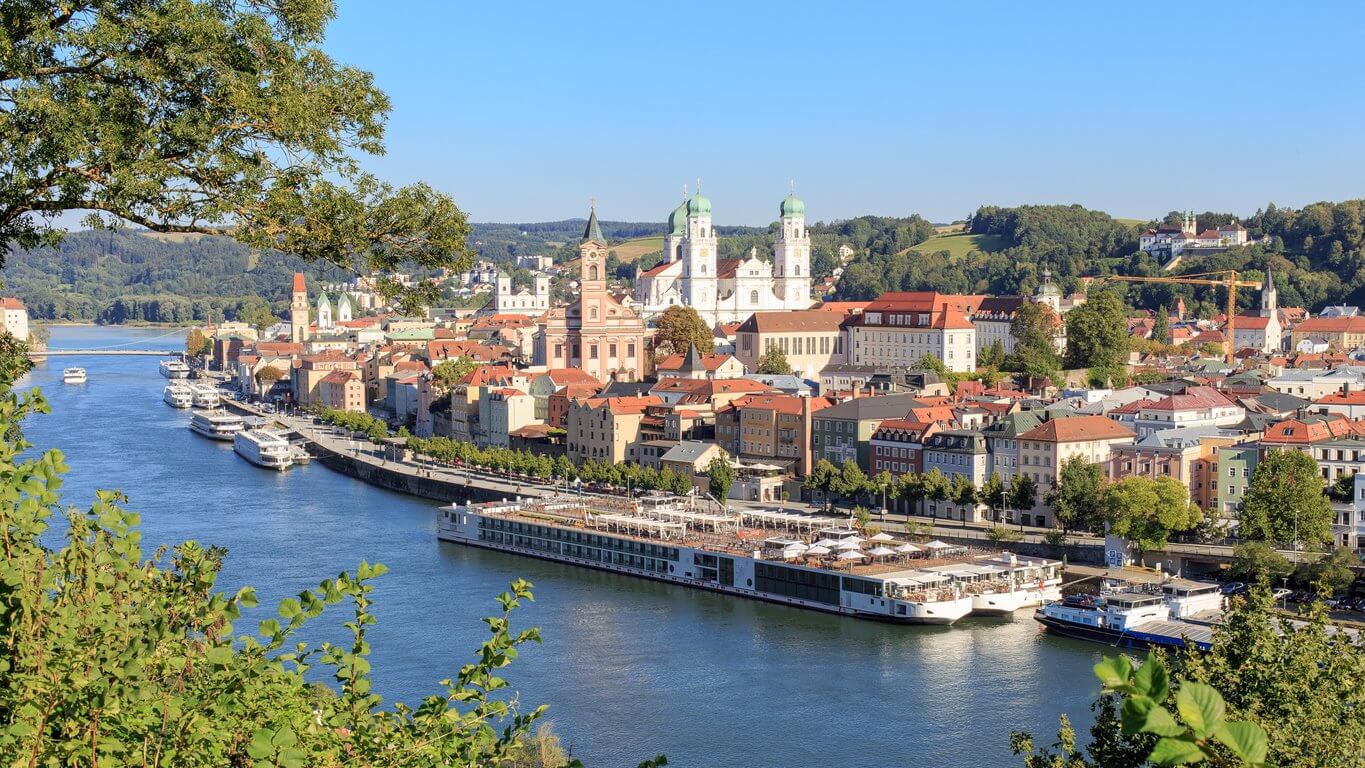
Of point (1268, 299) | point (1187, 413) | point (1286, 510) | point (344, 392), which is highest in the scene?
point (1268, 299)

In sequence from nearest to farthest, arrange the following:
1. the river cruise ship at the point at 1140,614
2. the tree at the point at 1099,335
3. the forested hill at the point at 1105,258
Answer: the river cruise ship at the point at 1140,614 → the tree at the point at 1099,335 → the forested hill at the point at 1105,258

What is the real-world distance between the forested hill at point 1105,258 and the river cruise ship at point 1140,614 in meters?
23.2

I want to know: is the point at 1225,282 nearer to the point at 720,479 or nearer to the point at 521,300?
the point at 521,300

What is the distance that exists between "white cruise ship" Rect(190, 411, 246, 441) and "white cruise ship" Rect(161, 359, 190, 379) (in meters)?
11.4

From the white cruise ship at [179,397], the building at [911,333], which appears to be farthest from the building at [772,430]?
the white cruise ship at [179,397]

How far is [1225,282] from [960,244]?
16841 millimetres

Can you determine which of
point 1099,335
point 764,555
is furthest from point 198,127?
point 1099,335

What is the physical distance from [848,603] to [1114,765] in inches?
346

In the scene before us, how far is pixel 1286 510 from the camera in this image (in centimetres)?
1357

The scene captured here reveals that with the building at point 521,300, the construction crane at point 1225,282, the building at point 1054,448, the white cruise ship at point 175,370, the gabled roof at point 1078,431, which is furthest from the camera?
Answer: the building at point 521,300

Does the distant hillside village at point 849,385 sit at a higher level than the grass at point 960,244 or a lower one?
lower

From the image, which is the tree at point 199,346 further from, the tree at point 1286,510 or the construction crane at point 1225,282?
the tree at point 1286,510

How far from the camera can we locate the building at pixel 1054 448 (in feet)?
52.0

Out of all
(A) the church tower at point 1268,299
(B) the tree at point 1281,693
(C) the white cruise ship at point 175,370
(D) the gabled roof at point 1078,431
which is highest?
(A) the church tower at point 1268,299
